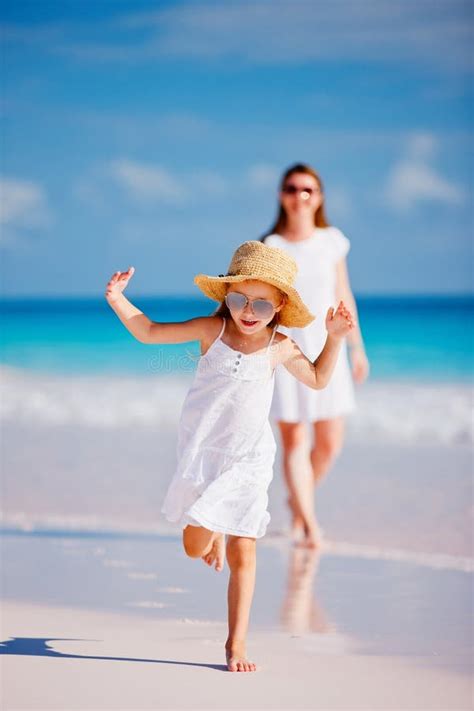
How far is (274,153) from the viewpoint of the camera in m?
32.5

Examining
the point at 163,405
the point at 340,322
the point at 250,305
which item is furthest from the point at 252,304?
the point at 163,405

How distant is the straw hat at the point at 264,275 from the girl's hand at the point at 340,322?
0.12 meters

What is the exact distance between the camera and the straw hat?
136 inches

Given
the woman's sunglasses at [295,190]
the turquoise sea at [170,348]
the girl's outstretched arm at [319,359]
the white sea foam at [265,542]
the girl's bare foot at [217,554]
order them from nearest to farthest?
the girl's outstretched arm at [319,359] → the girl's bare foot at [217,554] → the white sea foam at [265,542] → the woman's sunglasses at [295,190] → the turquoise sea at [170,348]

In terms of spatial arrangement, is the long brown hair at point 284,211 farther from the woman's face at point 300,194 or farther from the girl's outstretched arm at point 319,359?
the girl's outstretched arm at point 319,359

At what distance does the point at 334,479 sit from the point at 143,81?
24590 mm

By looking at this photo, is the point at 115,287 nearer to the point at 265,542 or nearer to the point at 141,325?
the point at 141,325

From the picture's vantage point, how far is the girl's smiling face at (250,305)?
3480 millimetres

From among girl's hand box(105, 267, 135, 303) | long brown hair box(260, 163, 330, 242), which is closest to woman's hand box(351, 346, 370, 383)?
long brown hair box(260, 163, 330, 242)

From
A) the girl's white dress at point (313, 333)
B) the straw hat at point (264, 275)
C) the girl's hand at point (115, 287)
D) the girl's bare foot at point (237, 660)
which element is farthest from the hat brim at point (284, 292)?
the girl's white dress at point (313, 333)

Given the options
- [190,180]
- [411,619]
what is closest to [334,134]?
[190,180]

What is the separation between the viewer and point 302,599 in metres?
4.26

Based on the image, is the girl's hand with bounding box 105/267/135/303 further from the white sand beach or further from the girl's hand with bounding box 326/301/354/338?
the white sand beach

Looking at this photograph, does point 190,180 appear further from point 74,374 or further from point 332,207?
point 74,374
